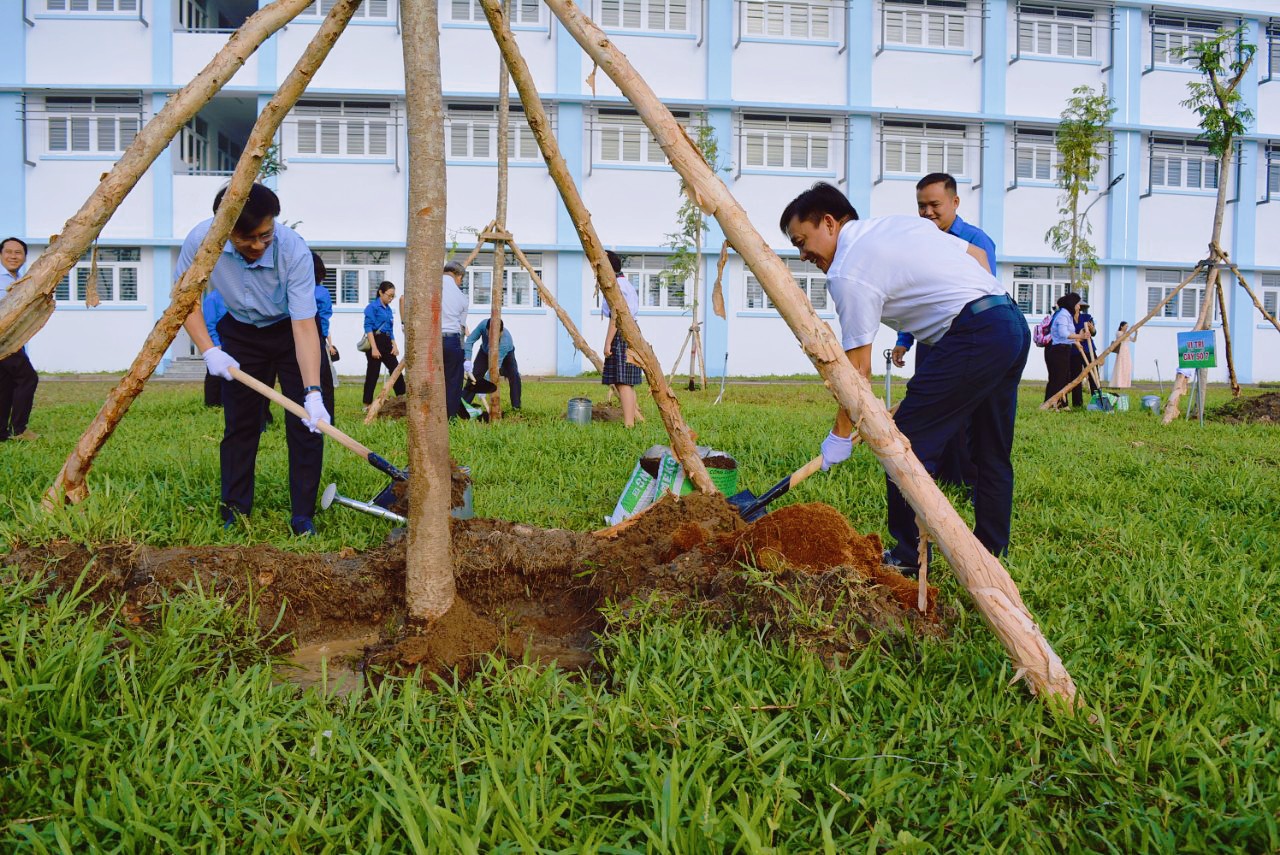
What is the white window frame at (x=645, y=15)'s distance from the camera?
2081 cm

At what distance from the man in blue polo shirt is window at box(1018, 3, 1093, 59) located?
21.6 metres

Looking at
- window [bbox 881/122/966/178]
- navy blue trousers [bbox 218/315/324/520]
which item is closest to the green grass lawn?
navy blue trousers [bbox 218/315/324/520]

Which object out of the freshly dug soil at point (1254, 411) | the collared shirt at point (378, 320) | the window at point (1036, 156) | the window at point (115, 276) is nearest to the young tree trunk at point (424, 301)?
the collared shirt at point (378, 320)

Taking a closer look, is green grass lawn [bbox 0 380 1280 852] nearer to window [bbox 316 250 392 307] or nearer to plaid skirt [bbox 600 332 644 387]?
plaid skirt [bbox 600 332 644 387]

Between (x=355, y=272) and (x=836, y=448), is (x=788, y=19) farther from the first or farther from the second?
(x=836, y=448)

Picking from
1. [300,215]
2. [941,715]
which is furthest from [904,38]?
[941,715]

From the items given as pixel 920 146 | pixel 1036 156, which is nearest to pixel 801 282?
pixel 920 146

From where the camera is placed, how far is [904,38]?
21500 millimetres

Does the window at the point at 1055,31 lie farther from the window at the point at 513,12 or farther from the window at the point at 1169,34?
the window at the point at 513,12

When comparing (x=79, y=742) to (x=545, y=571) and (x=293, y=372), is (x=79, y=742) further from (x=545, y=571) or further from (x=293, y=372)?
(x=293, y=372)

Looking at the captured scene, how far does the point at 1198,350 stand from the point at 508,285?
49.4ft

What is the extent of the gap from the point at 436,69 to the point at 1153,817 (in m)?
2.68

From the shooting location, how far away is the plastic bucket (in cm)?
898

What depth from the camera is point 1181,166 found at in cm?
2262
